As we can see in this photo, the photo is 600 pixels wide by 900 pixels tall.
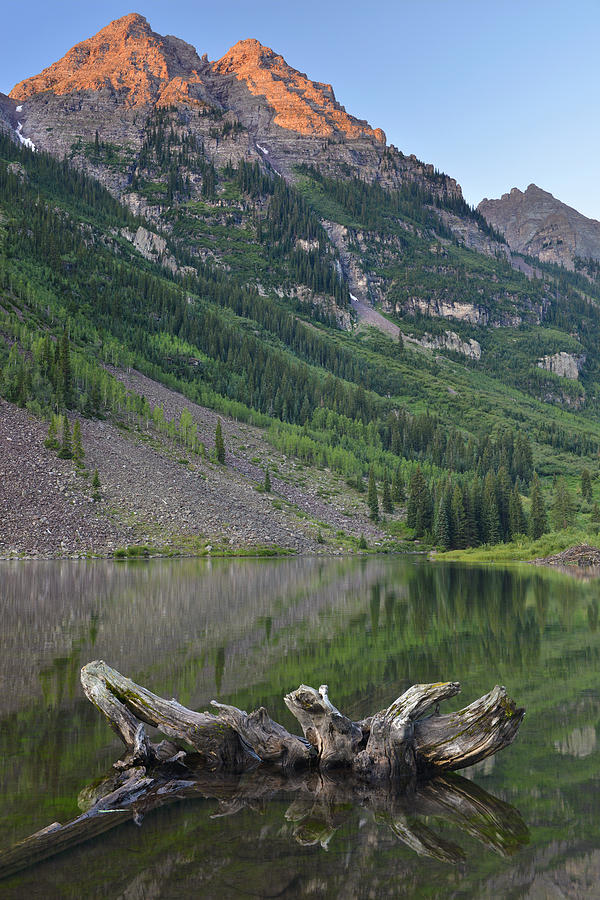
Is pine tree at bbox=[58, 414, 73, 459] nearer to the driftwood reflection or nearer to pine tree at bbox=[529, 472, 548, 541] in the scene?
pine tree at bbox=[529, 472, 548, 541]

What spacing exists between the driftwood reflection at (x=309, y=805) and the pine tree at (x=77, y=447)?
88366 millimetres

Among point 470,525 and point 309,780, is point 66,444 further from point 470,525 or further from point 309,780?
point 309,780

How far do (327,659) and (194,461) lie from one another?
101836 millimetres

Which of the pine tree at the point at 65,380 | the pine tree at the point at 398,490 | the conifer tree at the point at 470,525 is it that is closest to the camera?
the pine tree at the point at 65,380

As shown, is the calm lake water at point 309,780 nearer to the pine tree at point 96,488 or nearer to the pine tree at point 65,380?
the pine tree at point 96,488

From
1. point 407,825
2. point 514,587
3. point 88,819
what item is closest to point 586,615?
point 514,587

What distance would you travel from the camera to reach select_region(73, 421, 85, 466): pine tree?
97375 millimetres

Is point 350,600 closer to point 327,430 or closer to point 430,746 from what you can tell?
point 430,746

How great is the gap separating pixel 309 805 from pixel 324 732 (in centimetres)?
220

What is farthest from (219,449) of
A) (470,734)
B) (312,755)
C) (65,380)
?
(470,734)

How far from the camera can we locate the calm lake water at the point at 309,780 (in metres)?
9.19

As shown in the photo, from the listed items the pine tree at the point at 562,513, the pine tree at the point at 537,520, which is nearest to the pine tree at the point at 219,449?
the pine tree at the point at 537,520

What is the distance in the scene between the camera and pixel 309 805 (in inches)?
459

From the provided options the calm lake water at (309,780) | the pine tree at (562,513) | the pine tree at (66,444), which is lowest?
the pine tree at (562,513)
